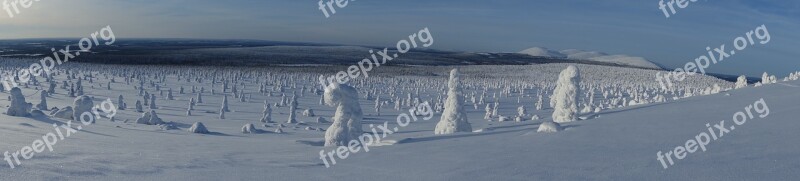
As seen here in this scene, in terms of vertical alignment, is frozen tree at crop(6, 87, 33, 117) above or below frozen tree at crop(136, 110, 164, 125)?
above

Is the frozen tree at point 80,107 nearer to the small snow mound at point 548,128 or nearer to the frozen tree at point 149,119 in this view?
the frozen tree at point 149,119

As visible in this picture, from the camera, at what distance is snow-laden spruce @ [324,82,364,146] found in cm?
1262

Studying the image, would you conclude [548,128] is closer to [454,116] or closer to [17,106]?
[454,116]

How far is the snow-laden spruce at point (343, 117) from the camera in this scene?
12.6 metres

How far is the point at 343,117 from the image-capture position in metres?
12.8

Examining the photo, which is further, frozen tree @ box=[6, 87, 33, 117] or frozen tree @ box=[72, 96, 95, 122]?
frozen tree @ box=[72, 96, 95, 122]

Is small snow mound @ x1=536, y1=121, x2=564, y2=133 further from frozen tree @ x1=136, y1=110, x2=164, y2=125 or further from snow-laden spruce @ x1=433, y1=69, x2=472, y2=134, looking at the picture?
frozen tree @ x1=136, y1=110, x2=164, y2=125

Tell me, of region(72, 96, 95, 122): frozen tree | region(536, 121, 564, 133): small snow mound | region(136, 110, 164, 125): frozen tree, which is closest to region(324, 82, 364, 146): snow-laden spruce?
region(536, 121, 564, 133): small snow mound

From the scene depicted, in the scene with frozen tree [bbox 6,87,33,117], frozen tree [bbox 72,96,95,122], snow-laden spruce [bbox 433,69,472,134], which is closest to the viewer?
snow-laden spruce [bbox 433,69,472,134]

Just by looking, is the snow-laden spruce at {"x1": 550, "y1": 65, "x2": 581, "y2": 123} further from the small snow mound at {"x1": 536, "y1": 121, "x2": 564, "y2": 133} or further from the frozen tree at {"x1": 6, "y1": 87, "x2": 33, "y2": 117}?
the frozen tree at {"x1": 6, "y1": 87, "x2": 33, "y2": 117}

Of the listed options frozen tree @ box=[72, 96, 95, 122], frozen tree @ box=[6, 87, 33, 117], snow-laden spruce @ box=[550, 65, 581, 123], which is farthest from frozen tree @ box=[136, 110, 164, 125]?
snow-laden spruce @ box=[550, 65, 581, 123]

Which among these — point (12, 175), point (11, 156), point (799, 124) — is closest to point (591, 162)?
point (799, 124)

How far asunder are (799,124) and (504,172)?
17.7 feet

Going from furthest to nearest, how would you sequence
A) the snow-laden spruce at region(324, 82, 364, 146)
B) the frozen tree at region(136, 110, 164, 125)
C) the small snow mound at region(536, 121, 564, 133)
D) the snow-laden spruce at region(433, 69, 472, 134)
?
the frozen tree at region(136, 110, 164, 125) < the snow-laden spruce at region(433, 69, 472, 134) < the snow-laden spruce at region(324, 82, 364, 146) < the small snow mound at region(536, 121, 564, 133)
